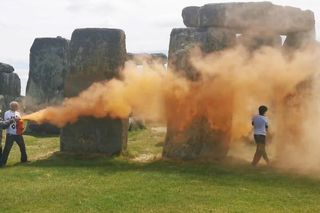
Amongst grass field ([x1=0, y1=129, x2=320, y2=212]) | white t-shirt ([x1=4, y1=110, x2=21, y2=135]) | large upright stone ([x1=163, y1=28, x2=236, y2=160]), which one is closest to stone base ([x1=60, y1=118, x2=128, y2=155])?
grass field ([x1=0, y1=129, x2=320, y2=212])

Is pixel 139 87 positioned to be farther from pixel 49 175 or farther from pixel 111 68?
pixel 49 175

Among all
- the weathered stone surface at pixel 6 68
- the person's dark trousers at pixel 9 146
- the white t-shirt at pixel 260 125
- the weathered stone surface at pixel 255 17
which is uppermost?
the weathered stone surface at pixel 255 17

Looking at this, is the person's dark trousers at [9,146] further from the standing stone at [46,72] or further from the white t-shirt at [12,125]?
the standing stone at [46,72]

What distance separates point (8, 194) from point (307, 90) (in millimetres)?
9456

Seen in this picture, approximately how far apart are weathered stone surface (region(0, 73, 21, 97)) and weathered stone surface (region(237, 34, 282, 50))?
16.5 m

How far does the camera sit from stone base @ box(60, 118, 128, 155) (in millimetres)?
16781

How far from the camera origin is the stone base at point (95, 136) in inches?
661

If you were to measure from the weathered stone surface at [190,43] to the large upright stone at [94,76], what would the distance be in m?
1.95

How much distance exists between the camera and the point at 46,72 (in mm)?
26016

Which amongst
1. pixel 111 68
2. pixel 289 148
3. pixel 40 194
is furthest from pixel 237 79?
pixel 40 194

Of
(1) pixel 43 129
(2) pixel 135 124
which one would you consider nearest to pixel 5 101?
(1) pixel 43 129

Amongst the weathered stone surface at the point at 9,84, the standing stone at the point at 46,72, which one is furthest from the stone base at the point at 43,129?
the weathered stone surface at the point at 9,84

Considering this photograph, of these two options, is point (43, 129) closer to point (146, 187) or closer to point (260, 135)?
point (260, 135)

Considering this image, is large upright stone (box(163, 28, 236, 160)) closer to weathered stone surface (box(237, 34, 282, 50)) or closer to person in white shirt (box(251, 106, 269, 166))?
weathered stone surface (box(237, 34, 282, 50))
